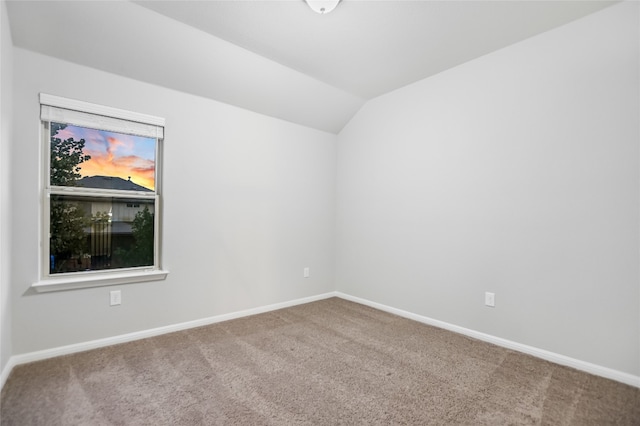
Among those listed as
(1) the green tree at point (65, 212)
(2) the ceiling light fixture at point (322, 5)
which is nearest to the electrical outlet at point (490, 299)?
(2) the ceiling light fixture at point (322, 5)

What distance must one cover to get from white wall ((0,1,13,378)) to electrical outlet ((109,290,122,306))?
0.62 meters

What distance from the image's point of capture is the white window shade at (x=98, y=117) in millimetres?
2386

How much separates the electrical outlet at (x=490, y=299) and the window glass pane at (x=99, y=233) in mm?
3167

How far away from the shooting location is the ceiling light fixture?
83.6 inches

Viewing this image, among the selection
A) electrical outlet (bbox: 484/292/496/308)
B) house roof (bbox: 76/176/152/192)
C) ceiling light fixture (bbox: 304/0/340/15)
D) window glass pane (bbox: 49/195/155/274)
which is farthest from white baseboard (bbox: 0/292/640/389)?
ceiling light fixture (bbox: 304/0/340/15)

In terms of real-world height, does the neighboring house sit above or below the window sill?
above

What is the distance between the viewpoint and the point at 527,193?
2.62m

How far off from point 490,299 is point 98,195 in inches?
141

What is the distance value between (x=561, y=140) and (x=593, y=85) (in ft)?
1.38

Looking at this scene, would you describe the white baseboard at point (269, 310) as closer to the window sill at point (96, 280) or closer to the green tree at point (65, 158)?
the window sill at point (96, 280)

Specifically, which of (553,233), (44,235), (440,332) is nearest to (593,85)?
(553,233)

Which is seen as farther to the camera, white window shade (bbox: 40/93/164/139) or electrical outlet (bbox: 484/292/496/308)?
electrical outlet (bbox: 484/292/496/308)

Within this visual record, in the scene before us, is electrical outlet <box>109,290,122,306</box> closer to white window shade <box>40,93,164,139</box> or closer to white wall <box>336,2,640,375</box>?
white window shade <box>40,93,164,139</box>

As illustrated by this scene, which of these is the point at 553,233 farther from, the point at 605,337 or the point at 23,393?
the point at 23,393
